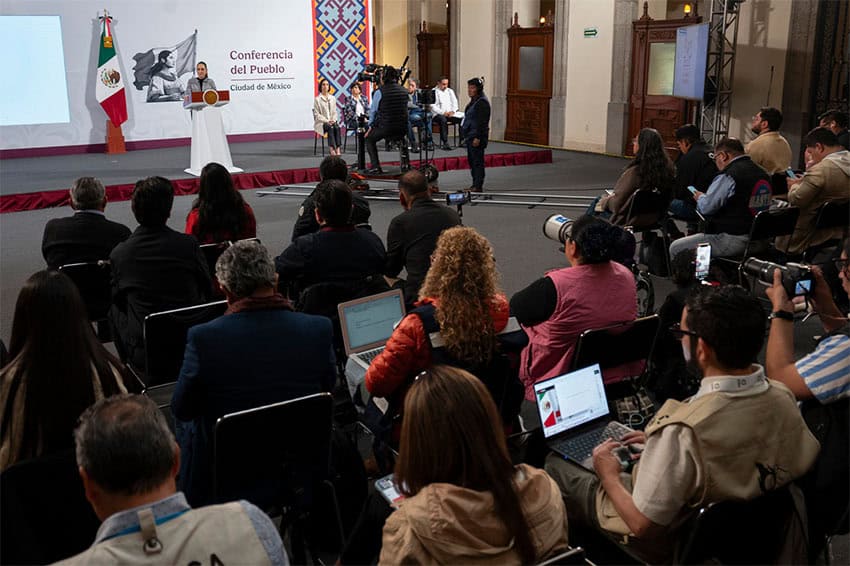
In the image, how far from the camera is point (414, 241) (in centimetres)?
413

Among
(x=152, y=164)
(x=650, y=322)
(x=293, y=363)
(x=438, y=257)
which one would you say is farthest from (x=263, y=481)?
(x=152, y=164)

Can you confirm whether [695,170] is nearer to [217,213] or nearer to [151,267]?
[217,213]

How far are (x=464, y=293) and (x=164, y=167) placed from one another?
9591 mm

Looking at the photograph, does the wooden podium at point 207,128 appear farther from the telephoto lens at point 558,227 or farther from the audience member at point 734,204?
the audience member at point 734,204

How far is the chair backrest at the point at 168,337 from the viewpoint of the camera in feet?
11.0

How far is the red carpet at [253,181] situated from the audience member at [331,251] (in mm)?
6475

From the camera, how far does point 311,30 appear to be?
1462cm

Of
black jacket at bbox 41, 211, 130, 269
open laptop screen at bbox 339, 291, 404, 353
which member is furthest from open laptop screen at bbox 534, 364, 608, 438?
black jacket at bbox 41, 211, 130, 269

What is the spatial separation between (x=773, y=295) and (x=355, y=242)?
196 centimetres

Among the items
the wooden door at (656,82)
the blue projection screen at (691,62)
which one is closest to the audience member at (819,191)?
the blue projection screen at (691,62)

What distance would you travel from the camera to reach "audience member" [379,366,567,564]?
154 cm

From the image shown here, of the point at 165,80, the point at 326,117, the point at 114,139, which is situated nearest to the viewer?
the point at 326,117

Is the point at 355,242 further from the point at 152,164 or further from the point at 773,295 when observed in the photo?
the point at 152,164

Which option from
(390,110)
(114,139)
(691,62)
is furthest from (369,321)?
(114,139)
